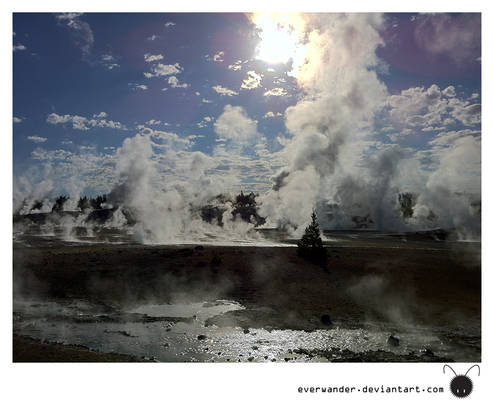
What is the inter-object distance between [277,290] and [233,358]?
3790mm

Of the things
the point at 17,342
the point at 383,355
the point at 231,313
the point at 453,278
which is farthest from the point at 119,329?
the point at 453,278

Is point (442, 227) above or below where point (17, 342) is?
above

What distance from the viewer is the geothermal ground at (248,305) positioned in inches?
349

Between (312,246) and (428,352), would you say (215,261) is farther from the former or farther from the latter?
A: (428,352)

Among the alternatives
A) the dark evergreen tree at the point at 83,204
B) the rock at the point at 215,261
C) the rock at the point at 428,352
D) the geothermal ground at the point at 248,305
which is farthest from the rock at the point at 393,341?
the dark evergreen tree at the point at 83,204

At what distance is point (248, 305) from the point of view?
11086mm

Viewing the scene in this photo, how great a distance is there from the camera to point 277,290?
11.9 metres

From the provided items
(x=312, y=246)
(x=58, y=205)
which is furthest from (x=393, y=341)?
(x=58, y=205)

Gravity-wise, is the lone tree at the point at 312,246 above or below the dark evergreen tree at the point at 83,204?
below

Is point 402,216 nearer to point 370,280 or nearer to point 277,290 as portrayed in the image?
point 370,280

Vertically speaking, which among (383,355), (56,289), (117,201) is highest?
(117,201)
